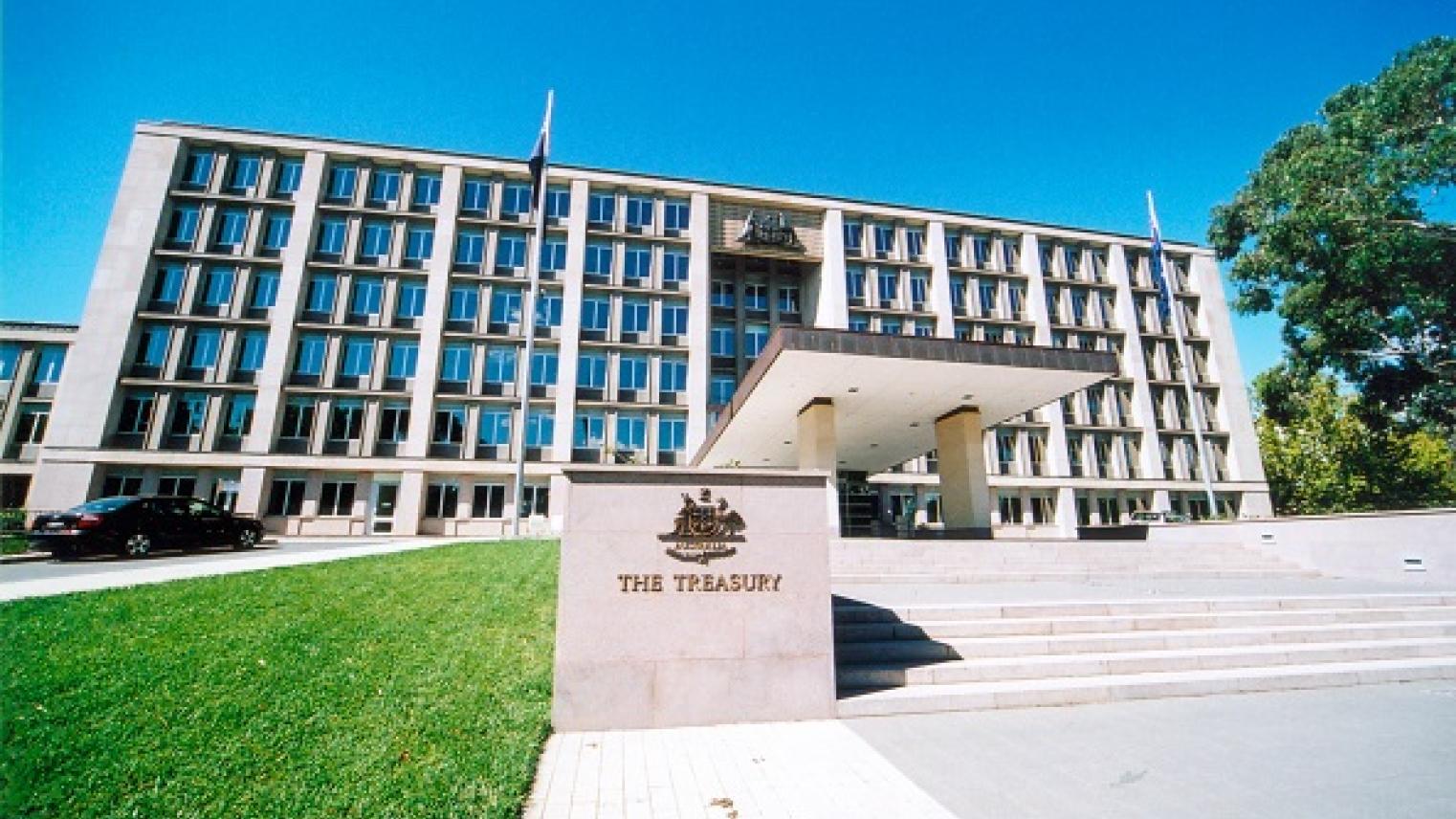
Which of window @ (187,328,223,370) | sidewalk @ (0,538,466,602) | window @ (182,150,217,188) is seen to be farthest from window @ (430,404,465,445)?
window @ (182,150,217,188)

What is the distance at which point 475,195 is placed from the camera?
3684cm

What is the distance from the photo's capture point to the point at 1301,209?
1916 centimetres

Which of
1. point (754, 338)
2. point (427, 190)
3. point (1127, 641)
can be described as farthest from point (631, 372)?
point (1127, 641)

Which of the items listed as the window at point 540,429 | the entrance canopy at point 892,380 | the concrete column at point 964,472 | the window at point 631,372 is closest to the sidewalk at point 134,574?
the entrance canopy at point 892,380

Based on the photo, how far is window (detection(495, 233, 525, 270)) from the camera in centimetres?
3622

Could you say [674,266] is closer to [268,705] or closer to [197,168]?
[197,168]

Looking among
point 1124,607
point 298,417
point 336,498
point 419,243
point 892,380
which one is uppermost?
point 419,243

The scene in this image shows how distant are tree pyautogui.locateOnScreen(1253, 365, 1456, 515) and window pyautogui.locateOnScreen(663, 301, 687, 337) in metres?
36.1

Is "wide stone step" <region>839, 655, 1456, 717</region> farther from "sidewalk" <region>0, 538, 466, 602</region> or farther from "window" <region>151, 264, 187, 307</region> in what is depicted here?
"window" <region>151, 264, 187, 307</region>

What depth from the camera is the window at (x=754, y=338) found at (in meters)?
39.7

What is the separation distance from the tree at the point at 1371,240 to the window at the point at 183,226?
5213cm

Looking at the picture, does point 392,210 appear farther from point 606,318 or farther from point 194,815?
point 194,815

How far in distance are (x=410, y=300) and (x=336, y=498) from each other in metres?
12.1

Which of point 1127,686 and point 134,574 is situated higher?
point 134,574
